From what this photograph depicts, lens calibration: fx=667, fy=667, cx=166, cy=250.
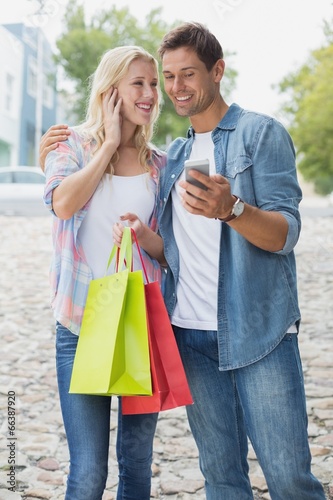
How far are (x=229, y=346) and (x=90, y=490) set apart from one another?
73cm

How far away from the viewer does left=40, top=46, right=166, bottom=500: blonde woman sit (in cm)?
242

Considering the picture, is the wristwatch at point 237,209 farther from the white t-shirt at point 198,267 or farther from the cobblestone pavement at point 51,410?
the cobblestone pavement at point 51,410

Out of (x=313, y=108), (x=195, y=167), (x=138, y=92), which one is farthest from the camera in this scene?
(x=313, y=108)

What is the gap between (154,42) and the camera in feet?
86.1

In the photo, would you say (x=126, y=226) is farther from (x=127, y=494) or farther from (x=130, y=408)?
(x=127, y=494)

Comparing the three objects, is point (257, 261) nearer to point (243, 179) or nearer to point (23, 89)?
point (243, 179)

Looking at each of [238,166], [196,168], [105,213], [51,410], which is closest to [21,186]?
[51,410]

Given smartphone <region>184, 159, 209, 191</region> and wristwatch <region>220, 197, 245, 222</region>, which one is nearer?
smartphone <region>184, 159, 209, 191</region>

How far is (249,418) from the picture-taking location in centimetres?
227

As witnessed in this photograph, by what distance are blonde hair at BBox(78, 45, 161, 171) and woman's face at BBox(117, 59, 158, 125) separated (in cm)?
2

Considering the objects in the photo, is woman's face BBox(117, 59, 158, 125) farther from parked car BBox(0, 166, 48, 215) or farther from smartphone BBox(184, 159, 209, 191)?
parked car BBox(0, 166, 48, 215)

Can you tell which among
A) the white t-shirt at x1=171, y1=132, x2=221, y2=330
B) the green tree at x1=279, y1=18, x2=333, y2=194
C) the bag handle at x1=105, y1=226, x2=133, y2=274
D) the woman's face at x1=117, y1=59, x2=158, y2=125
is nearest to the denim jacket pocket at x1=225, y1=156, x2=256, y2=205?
the white t-shirt at x1=171, y1=132, x2=221, y2=330

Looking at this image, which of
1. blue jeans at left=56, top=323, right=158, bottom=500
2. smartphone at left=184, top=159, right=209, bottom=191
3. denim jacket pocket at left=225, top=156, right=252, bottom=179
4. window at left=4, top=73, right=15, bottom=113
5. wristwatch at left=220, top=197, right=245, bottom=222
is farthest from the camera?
window at left=4, top=73, right=15, bottom=113

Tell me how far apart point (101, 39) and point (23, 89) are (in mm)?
4179
